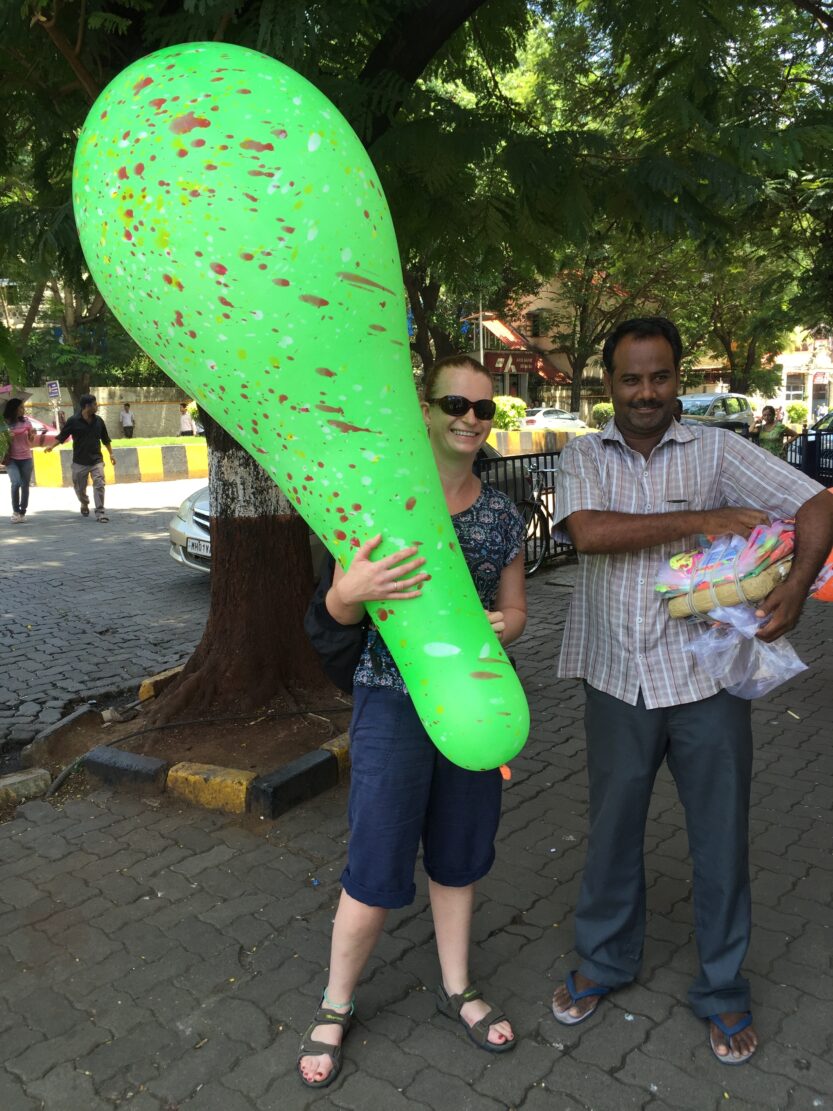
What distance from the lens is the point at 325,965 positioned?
2.67 meters

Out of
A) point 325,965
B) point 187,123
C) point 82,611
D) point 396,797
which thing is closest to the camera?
point 187,123

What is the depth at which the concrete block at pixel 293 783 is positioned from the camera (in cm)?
360

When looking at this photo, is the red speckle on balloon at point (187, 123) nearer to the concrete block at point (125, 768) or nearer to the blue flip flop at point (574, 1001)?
the blue flip flop at point (574, 1001)

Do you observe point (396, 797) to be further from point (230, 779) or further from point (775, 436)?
point (775, 436)

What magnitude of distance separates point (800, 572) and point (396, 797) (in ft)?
3.67

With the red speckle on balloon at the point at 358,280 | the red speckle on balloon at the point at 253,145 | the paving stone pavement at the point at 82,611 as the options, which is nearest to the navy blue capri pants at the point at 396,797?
the red speckle on balloon at the point at 358,280

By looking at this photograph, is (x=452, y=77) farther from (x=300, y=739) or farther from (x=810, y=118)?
(x=300, y=739)

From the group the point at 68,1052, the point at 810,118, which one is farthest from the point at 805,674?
the point at 68,1052

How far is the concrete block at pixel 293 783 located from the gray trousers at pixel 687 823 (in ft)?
5.18

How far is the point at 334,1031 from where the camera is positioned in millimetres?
2250

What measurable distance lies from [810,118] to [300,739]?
3588 mm

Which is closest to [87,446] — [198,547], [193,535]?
[193,535]

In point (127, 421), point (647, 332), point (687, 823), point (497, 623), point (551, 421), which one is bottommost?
point (687, 823)

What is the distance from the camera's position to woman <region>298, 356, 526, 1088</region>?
6.89 feet
